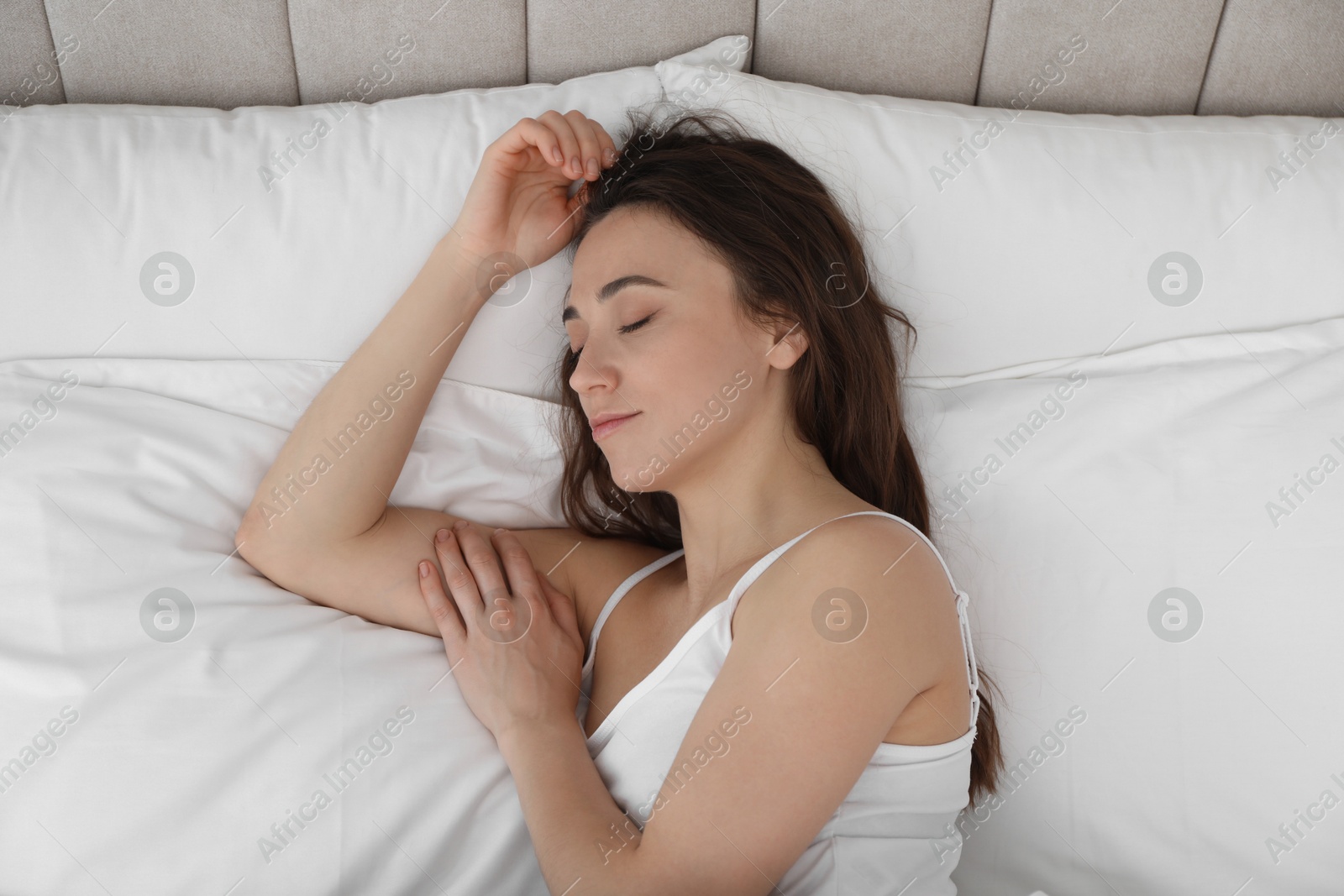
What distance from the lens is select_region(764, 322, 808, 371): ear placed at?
1314 millimetres

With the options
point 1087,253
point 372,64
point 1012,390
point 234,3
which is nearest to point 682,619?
point 1012,390

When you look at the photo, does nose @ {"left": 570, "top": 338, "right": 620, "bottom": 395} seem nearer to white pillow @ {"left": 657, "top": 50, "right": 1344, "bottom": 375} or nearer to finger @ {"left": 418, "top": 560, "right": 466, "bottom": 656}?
finger @ {"left": 418, "top": 560, "right": 466, "bottom": 656}

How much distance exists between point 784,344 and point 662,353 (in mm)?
190

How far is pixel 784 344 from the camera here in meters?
1.32

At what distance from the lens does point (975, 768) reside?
1424mm

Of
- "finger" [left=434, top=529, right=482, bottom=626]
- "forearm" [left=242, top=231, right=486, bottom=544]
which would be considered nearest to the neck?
"finger" [left=434, top=529, right=482, bottom=626]

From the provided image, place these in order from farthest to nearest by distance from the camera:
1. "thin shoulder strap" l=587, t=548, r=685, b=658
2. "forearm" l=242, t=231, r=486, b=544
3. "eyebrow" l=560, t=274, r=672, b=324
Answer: "thin shoulder strap" l=587, t=548, r=685, b=658 → "forearm" l=242, t=231, r=486, b=544 → "eyebrow" l=560, t=274, r=672, b=324

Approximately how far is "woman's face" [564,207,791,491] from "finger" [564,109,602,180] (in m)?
0.12

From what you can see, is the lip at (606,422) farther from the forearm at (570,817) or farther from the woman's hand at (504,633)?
the forearm at (570,817)

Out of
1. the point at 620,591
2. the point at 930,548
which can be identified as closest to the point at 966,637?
the point at 930,548

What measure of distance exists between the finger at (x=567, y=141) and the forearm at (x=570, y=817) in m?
0.80

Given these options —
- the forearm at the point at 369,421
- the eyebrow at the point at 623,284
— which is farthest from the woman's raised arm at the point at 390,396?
Result: the eyebrow at the point at 623,284

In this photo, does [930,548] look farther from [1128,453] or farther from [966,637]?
[1128,453]

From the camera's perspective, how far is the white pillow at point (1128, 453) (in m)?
1.38
